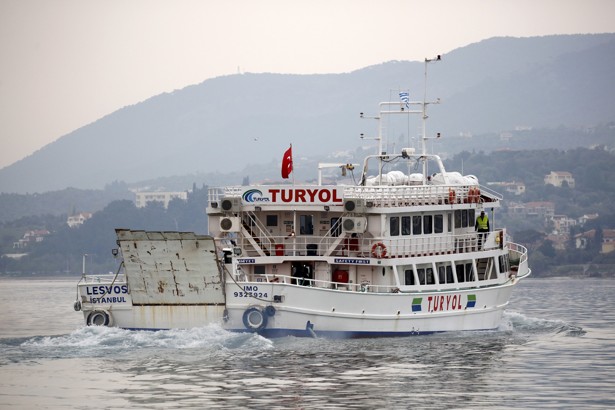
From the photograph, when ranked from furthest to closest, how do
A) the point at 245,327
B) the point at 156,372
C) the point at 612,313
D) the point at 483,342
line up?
the point at 612,313 < the point at 483,342 < the point at 245,327 < the point at 156,372

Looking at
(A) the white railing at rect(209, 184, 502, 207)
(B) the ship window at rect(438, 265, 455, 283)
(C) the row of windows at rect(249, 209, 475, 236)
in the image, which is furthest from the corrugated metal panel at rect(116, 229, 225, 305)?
(B) the ship window at rect(438, 265, 455, 283)

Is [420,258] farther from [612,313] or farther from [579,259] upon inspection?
[579,259]

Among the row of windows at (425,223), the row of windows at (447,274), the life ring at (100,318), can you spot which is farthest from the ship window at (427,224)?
the life ring at (100,318)

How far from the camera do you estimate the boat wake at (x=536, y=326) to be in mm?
50859

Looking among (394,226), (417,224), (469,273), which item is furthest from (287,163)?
(469,273)

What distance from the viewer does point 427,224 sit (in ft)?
156

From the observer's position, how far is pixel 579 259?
16238 centimetres

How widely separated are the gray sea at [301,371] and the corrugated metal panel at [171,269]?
3.67ft

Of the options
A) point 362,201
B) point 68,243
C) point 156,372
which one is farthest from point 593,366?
point 68,243

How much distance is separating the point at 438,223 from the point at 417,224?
126 cm

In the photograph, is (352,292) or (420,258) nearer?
(352,292)

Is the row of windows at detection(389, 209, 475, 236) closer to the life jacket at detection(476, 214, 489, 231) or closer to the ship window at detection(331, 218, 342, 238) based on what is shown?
the life jacket at detection(476, 214, 489, 231)

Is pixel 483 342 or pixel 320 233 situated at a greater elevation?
pixel 320 233

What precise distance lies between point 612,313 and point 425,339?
2437 centimetres
